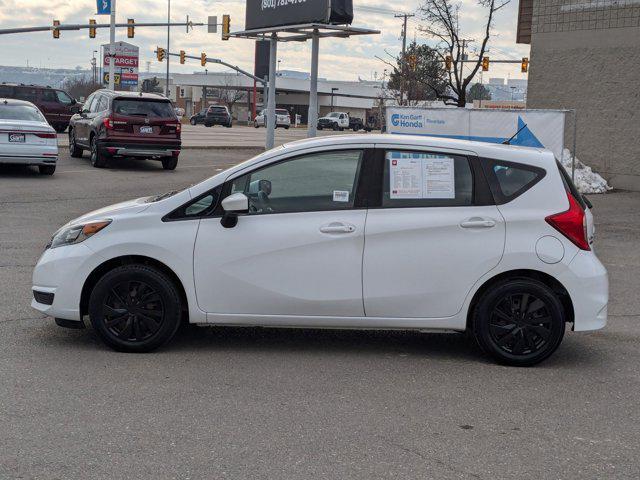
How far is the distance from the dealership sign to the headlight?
11203 millimetres

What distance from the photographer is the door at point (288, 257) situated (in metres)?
6.25

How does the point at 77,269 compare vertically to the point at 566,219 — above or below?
below

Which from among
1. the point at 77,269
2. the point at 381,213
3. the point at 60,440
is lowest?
the point at 60,440

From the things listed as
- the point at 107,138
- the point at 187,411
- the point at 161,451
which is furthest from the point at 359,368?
the point at 107,138

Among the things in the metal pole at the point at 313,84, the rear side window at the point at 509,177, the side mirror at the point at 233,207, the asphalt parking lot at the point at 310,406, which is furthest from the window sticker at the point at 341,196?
the metal pole at the point at 313,84

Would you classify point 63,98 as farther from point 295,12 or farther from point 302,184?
point 302,184

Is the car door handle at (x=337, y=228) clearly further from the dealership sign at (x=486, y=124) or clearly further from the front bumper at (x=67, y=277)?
the dealership sign at (x=486, y=124)

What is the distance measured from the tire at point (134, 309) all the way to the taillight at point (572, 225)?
2.71m

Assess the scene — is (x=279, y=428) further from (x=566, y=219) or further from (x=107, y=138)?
(x=107, y=138)

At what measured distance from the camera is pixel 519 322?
6.25 m

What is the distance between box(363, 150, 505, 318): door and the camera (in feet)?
20.5

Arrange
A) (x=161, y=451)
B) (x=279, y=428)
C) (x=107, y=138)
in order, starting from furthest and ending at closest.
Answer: (x=107, y=138) → (x=279, y=428) → (x=161, y=451)

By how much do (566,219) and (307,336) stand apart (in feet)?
7.22

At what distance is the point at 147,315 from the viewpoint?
20.7 feet
